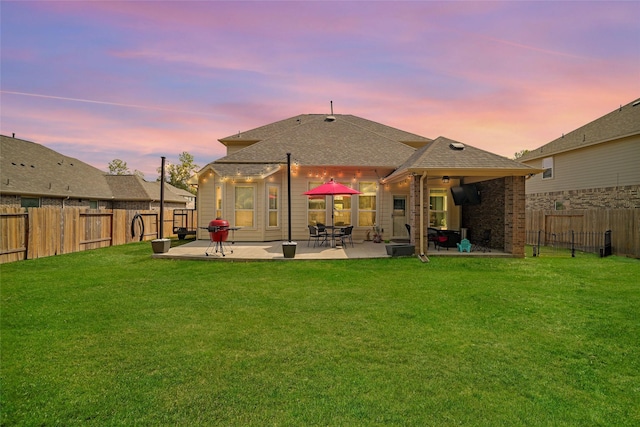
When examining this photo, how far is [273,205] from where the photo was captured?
15.2 metres

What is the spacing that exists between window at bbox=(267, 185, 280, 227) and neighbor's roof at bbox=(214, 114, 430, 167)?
4.78 feet

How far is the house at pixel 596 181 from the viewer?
13053mm

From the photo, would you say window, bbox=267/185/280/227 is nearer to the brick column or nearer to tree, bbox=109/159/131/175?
the brick column

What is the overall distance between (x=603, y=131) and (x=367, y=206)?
1323 cm

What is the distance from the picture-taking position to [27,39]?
932 centimetres

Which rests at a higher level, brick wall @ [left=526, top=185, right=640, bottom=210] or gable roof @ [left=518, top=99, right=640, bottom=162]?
gable roof @ [left=518, top=99, right=640, bottom=162]

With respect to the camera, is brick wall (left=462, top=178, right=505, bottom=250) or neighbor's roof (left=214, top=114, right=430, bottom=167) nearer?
brick wall (left=462, top=178, right=505, bottom=250)

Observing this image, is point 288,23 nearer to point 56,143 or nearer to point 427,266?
point 427,266

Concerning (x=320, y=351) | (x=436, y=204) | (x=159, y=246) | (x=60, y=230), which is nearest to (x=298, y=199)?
(x=159, y=246)

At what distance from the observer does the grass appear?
2.81 metres

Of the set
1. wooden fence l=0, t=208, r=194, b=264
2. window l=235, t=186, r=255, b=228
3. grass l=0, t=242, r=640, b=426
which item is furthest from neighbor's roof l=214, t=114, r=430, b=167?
grass l=0, t=242, r=640, b=426

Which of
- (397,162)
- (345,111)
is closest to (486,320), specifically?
(397,162)

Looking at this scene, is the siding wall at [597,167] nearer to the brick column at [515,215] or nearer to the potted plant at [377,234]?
the brick column at [515,215]

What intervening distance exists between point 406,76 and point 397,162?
392 centimetres
